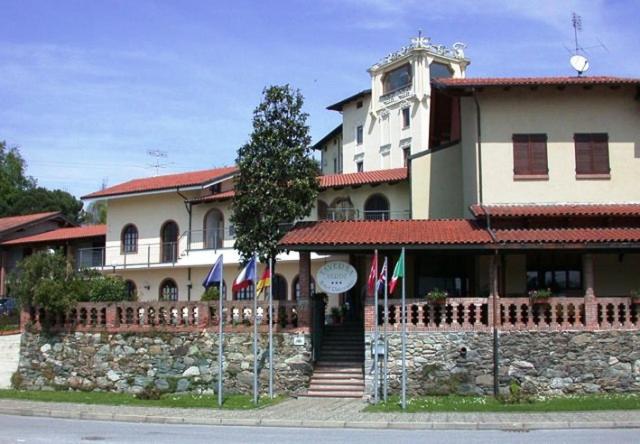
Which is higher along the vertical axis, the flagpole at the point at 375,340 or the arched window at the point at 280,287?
the arched window at the point at 280,287

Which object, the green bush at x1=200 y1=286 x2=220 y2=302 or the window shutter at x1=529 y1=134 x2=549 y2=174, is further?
the green bush at x1=200 y1=286 x2=220 y2=302

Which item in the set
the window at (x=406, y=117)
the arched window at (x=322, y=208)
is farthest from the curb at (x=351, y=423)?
the window at (x=406, y=117)

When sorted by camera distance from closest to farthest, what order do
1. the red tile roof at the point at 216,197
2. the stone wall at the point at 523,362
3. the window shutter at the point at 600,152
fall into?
the stone wall at the point at 523,362 → the window shutter at the point at 600,152 → the red tile roof at the point at 216,197

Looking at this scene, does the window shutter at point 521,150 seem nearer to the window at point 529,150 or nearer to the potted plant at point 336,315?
the window at point 529,150

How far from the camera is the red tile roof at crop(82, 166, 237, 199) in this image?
40719mm

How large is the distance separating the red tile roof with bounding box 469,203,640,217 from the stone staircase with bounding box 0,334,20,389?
15326mm

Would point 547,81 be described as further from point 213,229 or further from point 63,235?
point 63,235

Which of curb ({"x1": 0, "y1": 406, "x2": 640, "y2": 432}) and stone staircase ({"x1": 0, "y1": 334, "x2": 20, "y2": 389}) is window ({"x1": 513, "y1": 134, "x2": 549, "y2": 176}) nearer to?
curb ({"x1": 0, "y1": 406, "x2": 640, "y2": 432})

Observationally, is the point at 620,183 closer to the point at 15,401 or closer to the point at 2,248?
the point at 15,401

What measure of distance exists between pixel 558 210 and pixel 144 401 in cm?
1345

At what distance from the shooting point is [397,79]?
180ft

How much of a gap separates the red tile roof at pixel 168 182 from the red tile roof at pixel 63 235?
7.54 ft

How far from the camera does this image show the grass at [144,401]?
2050 centimetres

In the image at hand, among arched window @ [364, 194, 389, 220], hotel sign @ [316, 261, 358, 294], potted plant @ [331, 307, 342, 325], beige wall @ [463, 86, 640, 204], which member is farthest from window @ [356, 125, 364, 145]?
hotel sign @ [316, 261, 358, 294]
